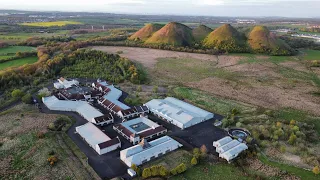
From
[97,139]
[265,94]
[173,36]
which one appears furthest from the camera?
[173,36]

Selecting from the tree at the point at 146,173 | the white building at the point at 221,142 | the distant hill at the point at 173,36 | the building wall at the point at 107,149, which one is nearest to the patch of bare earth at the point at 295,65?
the distant hill at the point at 173,36

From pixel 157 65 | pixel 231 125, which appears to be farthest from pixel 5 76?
pixel 231 125

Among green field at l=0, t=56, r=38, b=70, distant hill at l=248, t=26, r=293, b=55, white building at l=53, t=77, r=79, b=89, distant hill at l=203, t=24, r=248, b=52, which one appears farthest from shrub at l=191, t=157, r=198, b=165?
distant hill at l=248, t=26, r=293, b=55

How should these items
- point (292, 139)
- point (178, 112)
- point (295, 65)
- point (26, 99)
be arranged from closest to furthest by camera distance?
point (292, 139)
point (178, 112)
point (26, 99)
point (295, 65)

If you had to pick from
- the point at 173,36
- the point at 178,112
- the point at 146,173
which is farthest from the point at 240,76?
the point at 146,173

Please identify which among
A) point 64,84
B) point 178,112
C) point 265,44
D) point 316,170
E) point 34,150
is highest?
point 265,44

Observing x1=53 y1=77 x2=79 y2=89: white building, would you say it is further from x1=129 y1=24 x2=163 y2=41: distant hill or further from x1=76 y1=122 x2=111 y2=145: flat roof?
x1=129 y1=24 x2=163 y2=41: distant hill

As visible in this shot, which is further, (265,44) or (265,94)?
(265,44)

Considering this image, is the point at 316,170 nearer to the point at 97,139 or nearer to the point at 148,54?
the point at 97,139
